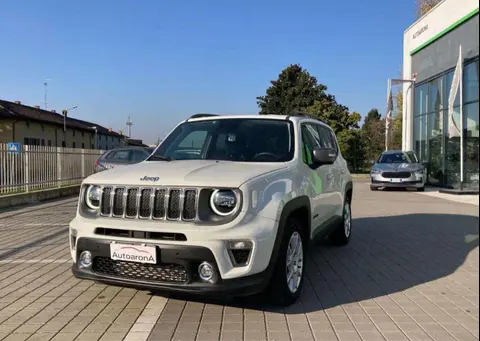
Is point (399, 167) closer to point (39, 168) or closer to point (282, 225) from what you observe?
point (39, 168)

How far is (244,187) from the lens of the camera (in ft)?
11.9

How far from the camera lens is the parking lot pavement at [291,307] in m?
3.63

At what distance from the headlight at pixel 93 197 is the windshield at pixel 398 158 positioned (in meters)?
16.2

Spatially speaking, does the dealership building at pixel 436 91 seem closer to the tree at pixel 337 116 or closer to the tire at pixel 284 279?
the tree at pixel 337 116

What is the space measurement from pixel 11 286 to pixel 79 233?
1.57m

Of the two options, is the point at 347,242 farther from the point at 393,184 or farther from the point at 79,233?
the point at 393,184

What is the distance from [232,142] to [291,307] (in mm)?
1878

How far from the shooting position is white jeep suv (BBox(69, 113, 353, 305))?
11.7 ft

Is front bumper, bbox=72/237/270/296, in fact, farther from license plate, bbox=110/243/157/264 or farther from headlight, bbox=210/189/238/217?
headlight, bbox=210/189/238/217

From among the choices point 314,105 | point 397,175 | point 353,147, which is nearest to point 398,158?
point 397,175

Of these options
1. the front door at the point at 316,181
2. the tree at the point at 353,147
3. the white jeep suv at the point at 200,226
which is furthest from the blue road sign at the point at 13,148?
the tree at the point at 353,147

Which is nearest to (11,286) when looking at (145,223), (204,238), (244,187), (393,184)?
(145,223)

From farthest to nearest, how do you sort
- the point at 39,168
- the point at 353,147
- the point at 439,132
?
the point at 353,147, the point at 439,132, the point at 39,168

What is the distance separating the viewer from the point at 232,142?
5023mm
